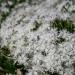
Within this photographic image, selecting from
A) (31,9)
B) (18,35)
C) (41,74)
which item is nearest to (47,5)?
(31,9)

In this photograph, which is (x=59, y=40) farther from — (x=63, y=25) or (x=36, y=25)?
(x=36, y=25)

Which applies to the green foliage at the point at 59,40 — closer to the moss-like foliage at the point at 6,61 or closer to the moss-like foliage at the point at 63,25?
the moss-like foliage at the point at 63,25

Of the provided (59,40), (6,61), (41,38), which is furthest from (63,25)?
(6,61)

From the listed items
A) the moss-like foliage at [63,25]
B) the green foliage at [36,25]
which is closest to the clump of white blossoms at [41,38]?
the green foliage at [36,25]

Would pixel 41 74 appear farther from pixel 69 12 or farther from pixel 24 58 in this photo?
pixel 69 12

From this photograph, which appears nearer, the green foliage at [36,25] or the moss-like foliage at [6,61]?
the moss-like foliage at [6,61]

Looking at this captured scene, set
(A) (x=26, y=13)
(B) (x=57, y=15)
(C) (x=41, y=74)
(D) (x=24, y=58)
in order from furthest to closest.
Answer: (A) (x=26, y=13) < (B) (x=57, y=15) < (D) (x=24, y=58) < (C) (x=41, y=74)
